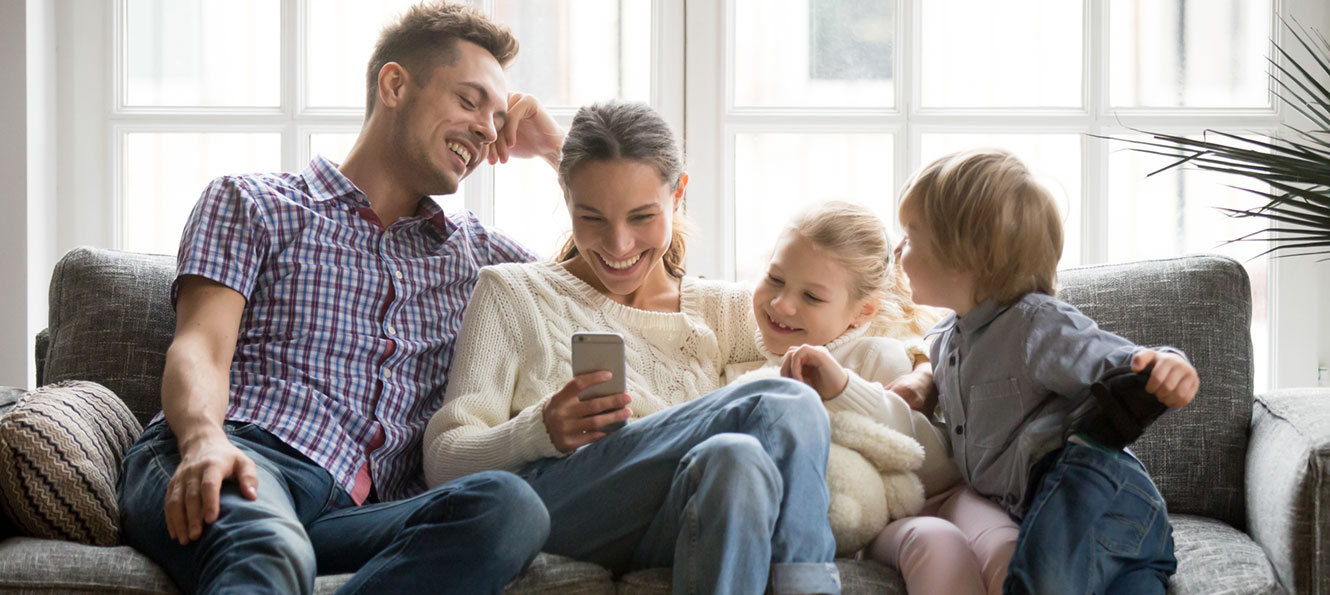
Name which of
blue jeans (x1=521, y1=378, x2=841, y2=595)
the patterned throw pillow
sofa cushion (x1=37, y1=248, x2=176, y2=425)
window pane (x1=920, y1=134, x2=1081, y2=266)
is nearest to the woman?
blue jeans (x1=521, y1=378, x2=841, y2=595)

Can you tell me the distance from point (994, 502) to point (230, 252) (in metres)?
1.29

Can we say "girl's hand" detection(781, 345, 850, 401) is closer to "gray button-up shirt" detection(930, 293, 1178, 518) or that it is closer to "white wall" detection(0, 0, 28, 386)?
"gray button-up shirt" detection(930, 293, 1178, 518)

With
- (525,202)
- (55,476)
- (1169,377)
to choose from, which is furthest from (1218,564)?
(525,202)

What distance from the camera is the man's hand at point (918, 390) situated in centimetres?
187

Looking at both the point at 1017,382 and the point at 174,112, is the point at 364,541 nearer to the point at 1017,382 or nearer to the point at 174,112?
the point at 1017,382

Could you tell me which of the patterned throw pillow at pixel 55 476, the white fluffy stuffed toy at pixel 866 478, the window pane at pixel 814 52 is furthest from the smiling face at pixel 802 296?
the patterned throw pillow at pixel 55 476

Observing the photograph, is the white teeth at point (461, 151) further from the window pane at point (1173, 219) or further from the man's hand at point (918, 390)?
the window pane at point (1173, 219)

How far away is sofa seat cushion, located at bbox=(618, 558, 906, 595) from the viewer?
1.58 meters

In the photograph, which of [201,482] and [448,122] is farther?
[448,122]

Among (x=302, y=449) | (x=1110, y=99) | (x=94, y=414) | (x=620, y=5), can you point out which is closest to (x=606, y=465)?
(x=302, y=449)

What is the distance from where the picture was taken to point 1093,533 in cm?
154

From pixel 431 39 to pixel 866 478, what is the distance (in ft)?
3.87

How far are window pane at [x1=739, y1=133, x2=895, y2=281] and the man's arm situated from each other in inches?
49.9

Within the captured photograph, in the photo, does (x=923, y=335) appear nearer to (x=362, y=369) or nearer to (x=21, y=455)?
(x=362, y=369)
